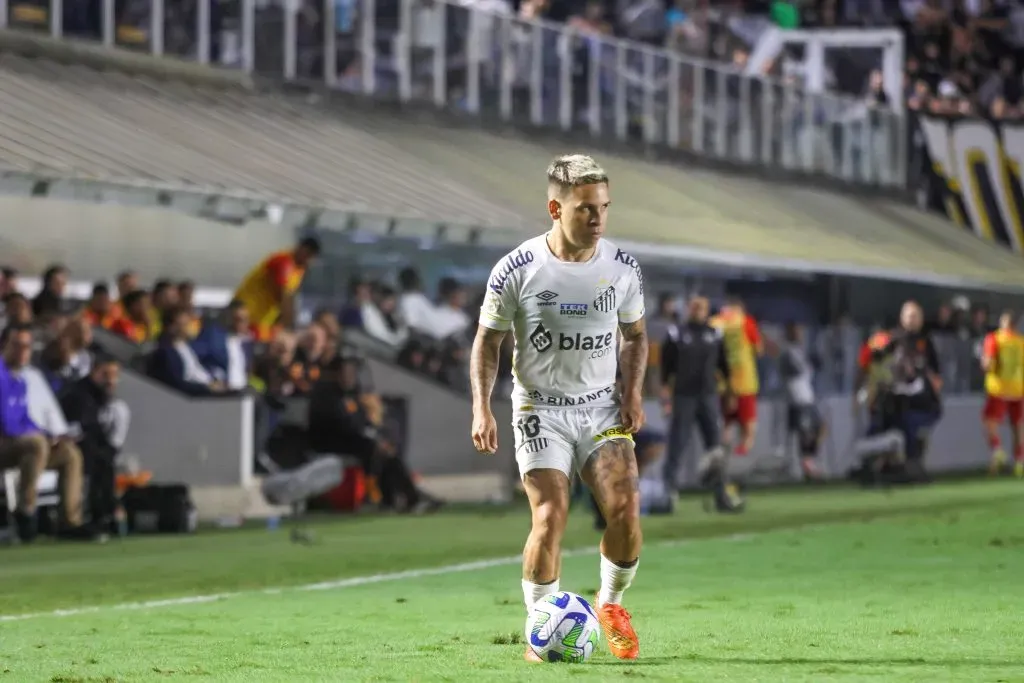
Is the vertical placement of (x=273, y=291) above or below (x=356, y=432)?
above

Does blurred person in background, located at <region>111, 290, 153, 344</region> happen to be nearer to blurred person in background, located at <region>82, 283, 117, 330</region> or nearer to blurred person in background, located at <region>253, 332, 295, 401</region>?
blurred person in background, located at <region>82, 283, 117, 330</region>

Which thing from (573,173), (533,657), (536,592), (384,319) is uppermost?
(573,173)

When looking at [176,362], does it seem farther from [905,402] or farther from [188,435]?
[905,402]

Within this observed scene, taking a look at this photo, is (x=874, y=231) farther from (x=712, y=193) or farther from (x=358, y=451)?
(x=358, y=451)

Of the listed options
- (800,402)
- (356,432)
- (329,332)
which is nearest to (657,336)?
(800,402)

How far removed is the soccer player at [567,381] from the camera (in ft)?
28.8

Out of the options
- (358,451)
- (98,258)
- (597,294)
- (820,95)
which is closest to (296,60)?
(98,258)

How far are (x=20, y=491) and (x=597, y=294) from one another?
9073 mm

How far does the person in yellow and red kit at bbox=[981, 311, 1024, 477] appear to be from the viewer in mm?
29141

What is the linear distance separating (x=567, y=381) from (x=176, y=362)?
35.1 feet

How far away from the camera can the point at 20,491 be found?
1680 centimetres

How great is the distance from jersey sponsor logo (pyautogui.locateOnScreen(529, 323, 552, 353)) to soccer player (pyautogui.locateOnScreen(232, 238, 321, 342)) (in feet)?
41.3

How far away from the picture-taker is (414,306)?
24688 millimetres

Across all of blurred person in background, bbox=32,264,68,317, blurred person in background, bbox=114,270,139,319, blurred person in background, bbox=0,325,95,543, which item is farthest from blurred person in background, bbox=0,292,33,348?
blurred person in background, bbox=114,270,139,319
